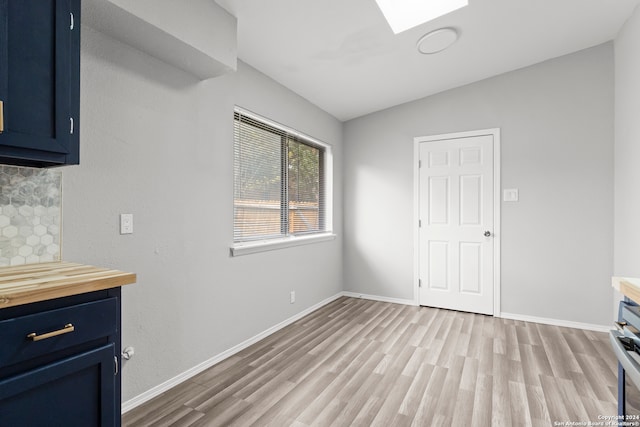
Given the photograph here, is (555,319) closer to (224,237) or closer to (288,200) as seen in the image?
(288,200)

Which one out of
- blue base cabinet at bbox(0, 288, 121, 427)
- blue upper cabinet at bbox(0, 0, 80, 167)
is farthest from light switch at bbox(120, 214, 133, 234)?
blue base cabinet at bbox(0, 288, 121, 427)

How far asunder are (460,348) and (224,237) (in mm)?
2233

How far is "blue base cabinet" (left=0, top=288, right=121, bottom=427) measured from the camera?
3.31 feet

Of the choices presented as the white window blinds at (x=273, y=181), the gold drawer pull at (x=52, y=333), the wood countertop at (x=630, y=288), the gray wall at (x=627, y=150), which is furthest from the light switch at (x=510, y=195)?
the gold drawer pull at (x=52, y=333)

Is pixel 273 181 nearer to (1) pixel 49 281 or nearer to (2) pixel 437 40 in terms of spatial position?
(2) pixel 437 40

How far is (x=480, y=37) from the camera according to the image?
2.89m

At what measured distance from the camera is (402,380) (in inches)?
89.9

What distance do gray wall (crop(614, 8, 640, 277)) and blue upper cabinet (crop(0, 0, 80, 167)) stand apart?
385 cm

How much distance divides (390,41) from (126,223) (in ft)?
8.04

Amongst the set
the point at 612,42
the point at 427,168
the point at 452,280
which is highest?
the point at 612,42

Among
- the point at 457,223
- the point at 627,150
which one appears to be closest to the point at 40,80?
the point at 457,223

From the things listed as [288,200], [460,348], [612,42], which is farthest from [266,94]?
[612,42]

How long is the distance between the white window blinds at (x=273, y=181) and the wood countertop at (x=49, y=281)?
1428mm

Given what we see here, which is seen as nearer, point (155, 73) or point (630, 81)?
point (155, 73)
